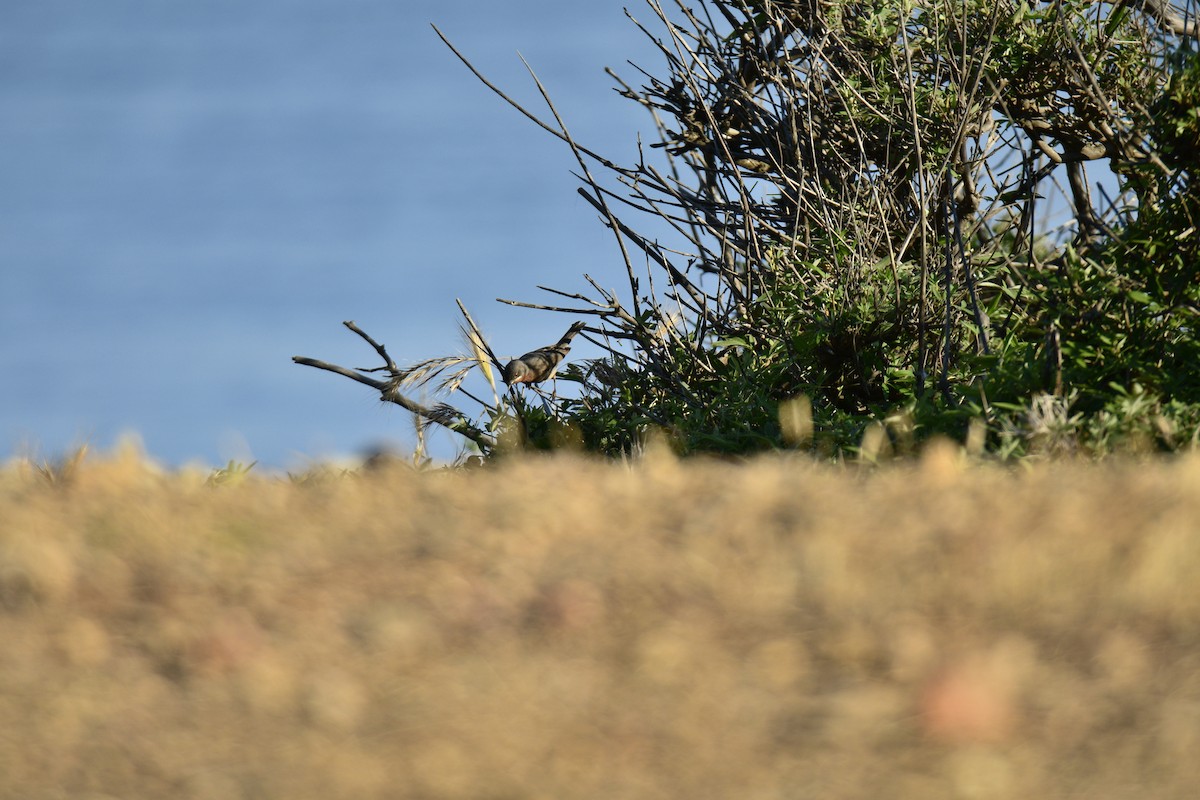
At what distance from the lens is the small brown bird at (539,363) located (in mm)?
7285

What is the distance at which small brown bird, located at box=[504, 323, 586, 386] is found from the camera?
7285 millimetres

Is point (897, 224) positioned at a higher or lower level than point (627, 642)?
higher

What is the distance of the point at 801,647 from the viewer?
2.41 metres

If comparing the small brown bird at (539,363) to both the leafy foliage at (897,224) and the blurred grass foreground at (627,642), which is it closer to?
the leafy foliage at (897,224)

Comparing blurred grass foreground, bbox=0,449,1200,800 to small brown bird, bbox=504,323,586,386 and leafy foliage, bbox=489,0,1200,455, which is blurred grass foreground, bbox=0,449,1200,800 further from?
small brown bird, bbox=504,323,586,386

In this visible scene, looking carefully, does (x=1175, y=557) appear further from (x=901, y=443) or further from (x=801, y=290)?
(x=801, y=290)

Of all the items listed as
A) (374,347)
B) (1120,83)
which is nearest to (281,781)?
(374,347)

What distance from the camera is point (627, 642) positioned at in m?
2.44

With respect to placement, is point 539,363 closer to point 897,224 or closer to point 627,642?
point 897,224

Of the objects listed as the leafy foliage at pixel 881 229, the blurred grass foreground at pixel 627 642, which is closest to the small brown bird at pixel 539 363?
the leafy foliage at pixel 881 229

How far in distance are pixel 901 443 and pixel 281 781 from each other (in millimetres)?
2893

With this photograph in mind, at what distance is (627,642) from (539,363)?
4939mm

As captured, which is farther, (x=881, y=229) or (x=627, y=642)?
(x=881, y=229)

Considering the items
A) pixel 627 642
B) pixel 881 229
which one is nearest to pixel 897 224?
pixel 881 229
